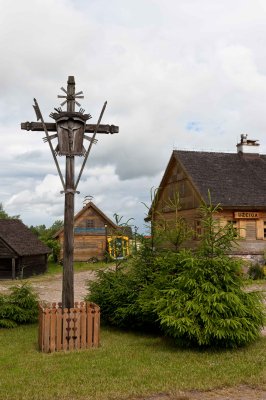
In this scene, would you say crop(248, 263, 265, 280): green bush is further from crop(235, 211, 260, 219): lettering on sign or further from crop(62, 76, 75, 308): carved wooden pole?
crop(62, 76, 75, 308): carved wooden pole

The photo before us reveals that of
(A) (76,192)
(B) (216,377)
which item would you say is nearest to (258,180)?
(A) (76,192)

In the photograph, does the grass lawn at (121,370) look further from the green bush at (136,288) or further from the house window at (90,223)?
the house window at (90,223)

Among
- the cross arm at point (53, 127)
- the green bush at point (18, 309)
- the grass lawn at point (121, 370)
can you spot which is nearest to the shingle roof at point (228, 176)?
the green bush at point (18, 309)

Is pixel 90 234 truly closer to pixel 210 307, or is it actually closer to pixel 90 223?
pixel 90 223

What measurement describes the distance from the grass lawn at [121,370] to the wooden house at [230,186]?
16.3 metres

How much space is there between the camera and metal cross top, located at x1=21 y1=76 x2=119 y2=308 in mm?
9977

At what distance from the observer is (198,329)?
8.91m

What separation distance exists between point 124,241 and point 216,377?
6267 mm

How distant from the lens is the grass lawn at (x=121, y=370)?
22.0ft

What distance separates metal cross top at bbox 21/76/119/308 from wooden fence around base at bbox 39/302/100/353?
0.41 metres

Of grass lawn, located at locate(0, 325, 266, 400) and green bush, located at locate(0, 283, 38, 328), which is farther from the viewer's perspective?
green bush, located at locate(0, 283, 38, 328)

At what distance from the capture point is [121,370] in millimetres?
7754

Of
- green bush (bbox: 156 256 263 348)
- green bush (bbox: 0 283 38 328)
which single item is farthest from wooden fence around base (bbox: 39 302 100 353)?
green bush (bbox: 0 283 38 328)

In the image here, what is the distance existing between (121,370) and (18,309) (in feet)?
18.2
